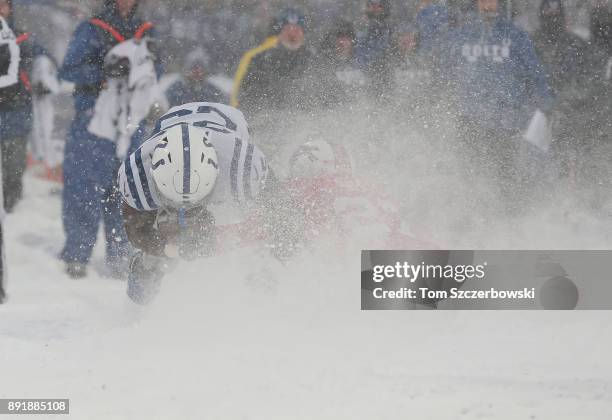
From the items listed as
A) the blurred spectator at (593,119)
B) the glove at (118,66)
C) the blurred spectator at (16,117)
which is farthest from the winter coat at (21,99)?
the blurred spectator at (593,119)

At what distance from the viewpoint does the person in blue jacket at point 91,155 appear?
4.29 metres

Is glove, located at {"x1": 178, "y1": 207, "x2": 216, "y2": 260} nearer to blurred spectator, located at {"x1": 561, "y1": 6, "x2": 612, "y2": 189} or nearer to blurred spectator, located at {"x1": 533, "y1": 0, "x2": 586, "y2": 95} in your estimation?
blurred spectator, located at {"x1": 533, "y1": 0, "x2": 586, "y2": 95}

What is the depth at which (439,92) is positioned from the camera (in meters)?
5.02

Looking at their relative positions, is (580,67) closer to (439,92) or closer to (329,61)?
(439,92)

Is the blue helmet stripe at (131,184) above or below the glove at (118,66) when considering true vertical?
below

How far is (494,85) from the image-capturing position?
4.70 meters

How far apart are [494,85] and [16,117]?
2750 mm

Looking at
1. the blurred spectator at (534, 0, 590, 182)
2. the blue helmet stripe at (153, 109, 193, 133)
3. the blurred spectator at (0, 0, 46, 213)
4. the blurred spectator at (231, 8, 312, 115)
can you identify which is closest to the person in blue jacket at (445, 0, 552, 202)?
the blurred spectator at (534, 0, 590, 182)

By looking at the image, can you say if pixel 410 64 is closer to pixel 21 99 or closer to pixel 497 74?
pixel 497 74

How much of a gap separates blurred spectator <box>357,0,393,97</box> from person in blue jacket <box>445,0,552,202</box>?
1.04ft

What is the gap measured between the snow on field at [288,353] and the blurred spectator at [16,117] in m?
1.47

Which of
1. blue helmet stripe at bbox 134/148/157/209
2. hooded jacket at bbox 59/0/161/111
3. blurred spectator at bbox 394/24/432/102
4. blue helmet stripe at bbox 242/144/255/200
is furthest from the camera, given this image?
blurred spectator at bbox 394/24/432/102

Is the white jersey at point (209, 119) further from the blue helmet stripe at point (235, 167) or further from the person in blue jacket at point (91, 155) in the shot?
the person in blue jacket at point (91, 155)

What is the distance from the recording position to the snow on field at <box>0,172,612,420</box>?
268 centimetres
